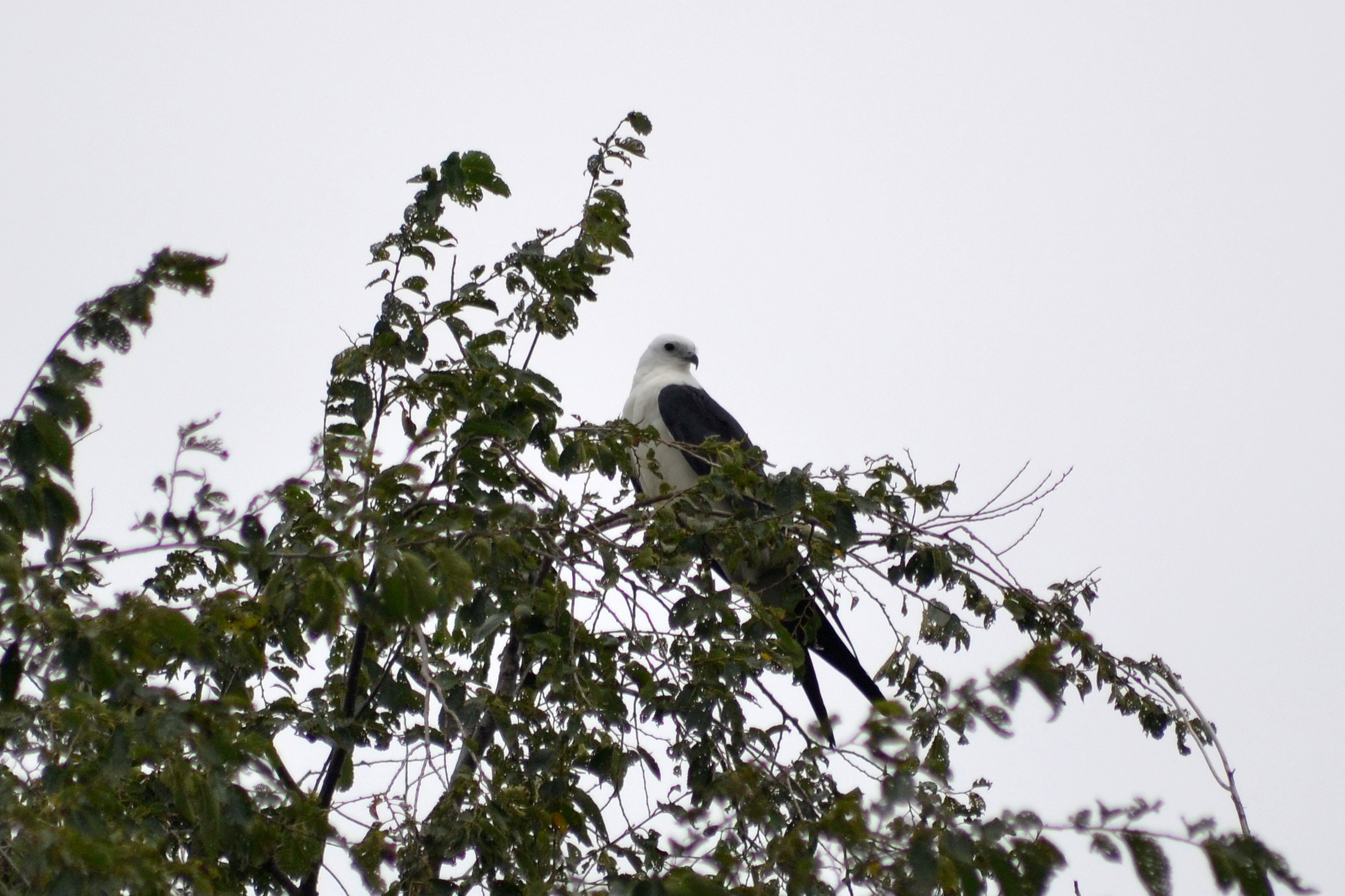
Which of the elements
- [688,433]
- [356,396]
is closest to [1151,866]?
[356,396]

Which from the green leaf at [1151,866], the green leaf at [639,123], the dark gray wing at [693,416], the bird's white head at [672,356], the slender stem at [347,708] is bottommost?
the green leaf at [1151,866]

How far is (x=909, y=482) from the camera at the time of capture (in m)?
2.57

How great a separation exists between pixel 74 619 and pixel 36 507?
0.18 m

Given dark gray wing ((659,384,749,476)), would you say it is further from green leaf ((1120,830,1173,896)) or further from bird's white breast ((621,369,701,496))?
green leaf ((1120,830,1173,896))

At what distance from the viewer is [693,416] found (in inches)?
199

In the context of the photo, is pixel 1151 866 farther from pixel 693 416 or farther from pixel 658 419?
pixel 658 419

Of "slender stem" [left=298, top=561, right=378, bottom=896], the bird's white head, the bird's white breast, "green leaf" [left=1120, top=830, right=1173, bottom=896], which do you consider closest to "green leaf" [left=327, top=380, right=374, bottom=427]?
"slender stem" [left=298, top=561, right=378, bottom=896]

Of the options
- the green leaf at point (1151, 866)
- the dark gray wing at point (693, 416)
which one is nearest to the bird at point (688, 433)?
the dark gray wing at point (693, 416)

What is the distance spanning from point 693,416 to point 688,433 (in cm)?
10

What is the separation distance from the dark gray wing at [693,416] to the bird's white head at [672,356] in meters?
0.40

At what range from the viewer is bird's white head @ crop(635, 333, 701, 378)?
564cm

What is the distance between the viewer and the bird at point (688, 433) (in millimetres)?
3852

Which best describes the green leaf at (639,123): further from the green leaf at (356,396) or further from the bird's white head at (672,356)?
the bird's white head at (672,356)

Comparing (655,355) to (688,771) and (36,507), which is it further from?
→ (36,507)
